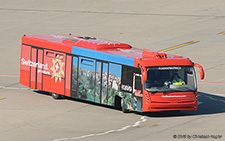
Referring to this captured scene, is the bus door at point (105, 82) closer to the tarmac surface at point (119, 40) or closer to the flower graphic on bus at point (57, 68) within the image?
the tarmac surface at point (119, 40)

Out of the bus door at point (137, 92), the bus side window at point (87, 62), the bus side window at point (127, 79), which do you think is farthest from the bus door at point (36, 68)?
the bus door at point (137, 92)

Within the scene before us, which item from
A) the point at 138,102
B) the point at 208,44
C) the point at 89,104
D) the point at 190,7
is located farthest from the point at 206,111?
the point at 190,7

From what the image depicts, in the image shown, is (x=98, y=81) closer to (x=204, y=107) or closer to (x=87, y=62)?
(x=87, y=62)

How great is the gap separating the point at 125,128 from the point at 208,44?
2580cm

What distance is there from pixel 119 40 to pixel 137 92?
24529mm

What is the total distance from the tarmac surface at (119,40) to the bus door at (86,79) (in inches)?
26.7

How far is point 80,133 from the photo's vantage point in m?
25.6

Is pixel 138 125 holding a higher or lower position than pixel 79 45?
lower

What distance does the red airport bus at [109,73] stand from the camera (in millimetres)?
27922

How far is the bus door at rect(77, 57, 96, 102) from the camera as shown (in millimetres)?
30828

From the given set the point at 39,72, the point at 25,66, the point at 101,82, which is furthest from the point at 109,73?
the point at 25,66

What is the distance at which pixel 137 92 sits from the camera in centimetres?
2834

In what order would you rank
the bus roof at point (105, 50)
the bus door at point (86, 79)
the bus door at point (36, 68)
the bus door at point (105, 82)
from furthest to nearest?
the bus door at point (36, 68), the bus door at point (86, 79), the bus door at point (105, 82), the bus roof at point (105, 50)

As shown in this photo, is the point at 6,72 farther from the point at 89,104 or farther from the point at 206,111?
the point at 206,111
